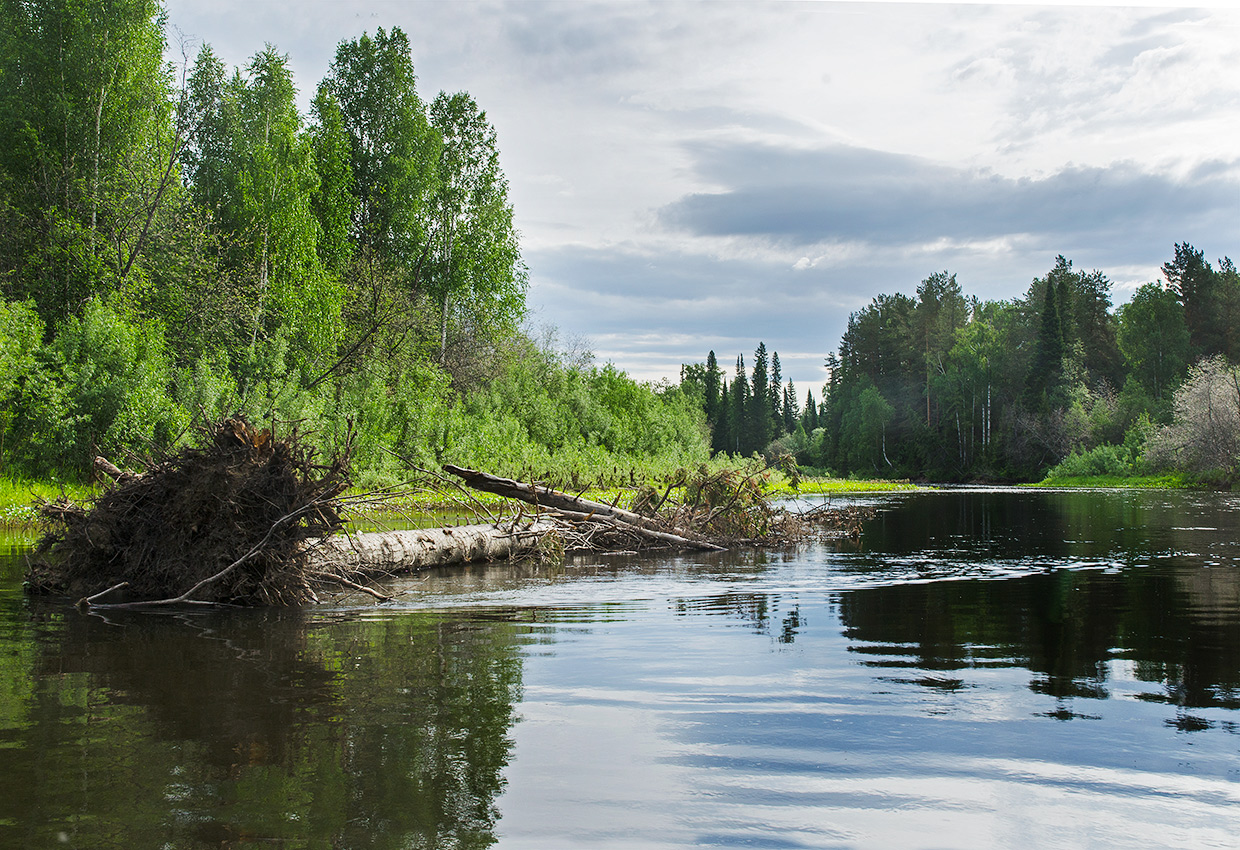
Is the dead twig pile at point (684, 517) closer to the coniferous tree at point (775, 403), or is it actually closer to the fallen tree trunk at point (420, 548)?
the fallen tree trunk at point (420, 548)

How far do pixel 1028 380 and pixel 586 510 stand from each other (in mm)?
81609

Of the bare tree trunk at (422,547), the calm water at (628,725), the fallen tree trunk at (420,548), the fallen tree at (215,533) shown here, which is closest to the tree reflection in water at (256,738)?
the calm water at (628,725)

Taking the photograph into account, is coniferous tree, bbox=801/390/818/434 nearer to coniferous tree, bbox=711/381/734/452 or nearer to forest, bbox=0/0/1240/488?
coniferous tree, bbox=711/381/734/452

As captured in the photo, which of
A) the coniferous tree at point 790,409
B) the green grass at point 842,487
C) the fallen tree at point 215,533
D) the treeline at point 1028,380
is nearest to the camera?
the fallen tree at point 215,533

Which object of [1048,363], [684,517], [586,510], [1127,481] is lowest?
[1127,481]

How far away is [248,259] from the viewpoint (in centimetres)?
3097

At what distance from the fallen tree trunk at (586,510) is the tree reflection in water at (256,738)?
6.23 meters

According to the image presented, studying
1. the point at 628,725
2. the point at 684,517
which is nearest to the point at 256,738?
the point at 628,725

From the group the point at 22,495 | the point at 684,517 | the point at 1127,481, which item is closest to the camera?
the point at 684,517

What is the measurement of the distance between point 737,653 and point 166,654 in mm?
4313

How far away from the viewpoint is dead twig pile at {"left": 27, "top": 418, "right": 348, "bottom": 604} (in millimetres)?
9000

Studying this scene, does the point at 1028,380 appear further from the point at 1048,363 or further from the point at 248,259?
the point at 248,259

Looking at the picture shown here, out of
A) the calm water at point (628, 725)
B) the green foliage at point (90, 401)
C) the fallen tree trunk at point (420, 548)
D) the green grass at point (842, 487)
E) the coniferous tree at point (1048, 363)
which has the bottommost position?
the green grass at point (842, 487)

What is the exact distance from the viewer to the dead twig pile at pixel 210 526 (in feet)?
29.5
